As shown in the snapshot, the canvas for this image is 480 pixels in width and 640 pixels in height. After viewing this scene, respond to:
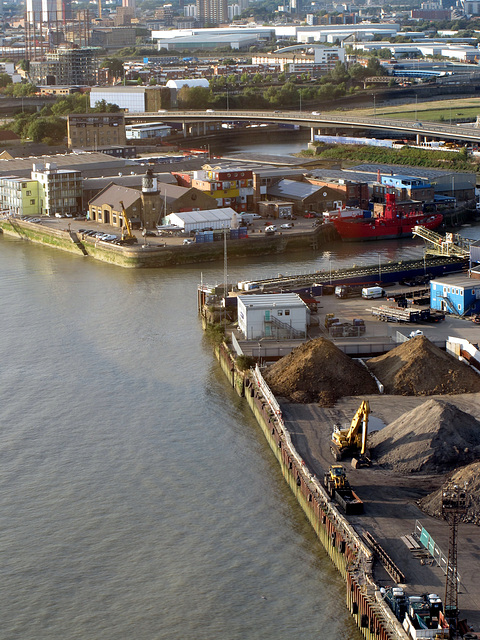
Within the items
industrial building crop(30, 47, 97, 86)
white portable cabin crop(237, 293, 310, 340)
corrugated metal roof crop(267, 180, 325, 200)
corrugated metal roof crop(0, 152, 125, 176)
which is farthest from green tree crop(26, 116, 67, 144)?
white portable cabin crop(237, 293, 310, 340)

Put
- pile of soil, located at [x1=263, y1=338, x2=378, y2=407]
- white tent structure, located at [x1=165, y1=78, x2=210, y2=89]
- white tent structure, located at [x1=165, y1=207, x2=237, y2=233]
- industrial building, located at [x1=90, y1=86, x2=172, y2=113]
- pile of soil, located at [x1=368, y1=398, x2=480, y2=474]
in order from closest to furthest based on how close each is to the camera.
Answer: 1. pile of soil, located at [x1=368, y1=398, x2=480, y2=474]
2. pile of soil, located at [x1=263, y1=338, x2=378, y2=407]
3. white tent structure, located at [x1=165, y1=207, x2=237, y2=233]
4. industrial building, located at [x1=90, y1=86, x2=172, y2=113]
5. white tent structure, located at [x1=165, y1=78, x2=210, y2=89]

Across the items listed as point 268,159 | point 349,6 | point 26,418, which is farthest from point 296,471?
point 349,6

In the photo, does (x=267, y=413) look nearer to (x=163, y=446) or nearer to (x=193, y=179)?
(x=163, y=446)

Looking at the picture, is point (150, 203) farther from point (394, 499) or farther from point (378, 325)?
point (394, 499)

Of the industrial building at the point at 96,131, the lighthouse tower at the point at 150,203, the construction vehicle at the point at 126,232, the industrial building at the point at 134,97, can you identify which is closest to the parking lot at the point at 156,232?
the construction vehicle at the point at 126,232

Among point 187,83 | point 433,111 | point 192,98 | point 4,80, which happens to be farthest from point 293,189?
point 4,80

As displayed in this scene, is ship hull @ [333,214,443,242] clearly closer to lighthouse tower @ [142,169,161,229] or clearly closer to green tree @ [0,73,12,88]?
lighthouse tower @ [142,169,161,229]

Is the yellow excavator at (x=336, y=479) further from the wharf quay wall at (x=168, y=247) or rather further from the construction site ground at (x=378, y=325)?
the wharf quay wall at (x=168, y=247)
